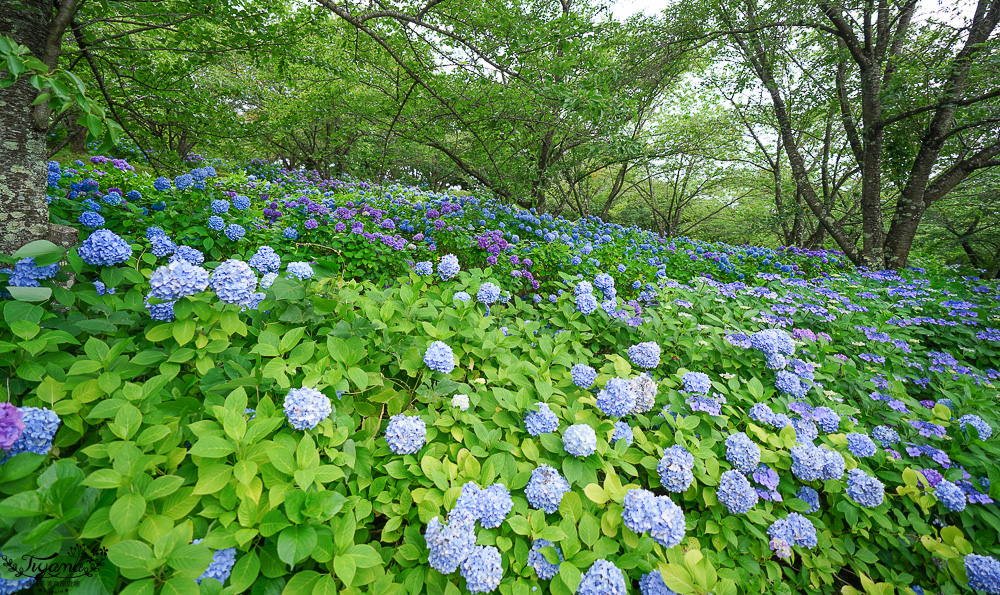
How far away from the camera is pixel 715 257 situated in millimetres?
5633

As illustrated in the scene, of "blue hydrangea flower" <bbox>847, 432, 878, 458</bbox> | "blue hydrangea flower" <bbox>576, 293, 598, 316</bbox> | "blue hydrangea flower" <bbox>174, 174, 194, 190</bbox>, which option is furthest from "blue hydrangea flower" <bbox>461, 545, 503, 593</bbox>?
"blue hydrangea flower" <bbox>174, 174, 194, 190</bbox>

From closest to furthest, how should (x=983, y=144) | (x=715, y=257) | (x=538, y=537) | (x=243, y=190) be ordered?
1. (x=538, y=537)
2. (x=243, y=190)
3. (x=715, y=257)
4. (x=983, y=144)

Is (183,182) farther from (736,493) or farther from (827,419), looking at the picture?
(827,419)

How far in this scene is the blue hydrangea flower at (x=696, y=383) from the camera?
1771 mm

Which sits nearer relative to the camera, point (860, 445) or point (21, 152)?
point (860, 445)

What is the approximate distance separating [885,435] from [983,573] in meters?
0.65

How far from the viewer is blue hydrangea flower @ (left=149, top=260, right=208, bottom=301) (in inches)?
46.4

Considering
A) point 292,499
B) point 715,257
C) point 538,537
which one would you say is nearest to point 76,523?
point 292,499

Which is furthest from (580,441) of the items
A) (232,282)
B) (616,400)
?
(232,282)

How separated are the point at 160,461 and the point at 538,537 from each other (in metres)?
1.11

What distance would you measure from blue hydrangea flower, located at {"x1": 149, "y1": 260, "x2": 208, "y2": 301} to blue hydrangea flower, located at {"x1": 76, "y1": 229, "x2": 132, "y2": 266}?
382 millimetres

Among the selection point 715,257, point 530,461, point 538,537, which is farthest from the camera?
point 715,257

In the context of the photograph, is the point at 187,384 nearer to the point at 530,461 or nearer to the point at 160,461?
the point at 160,461

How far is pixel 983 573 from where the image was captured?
1310 millimetres
